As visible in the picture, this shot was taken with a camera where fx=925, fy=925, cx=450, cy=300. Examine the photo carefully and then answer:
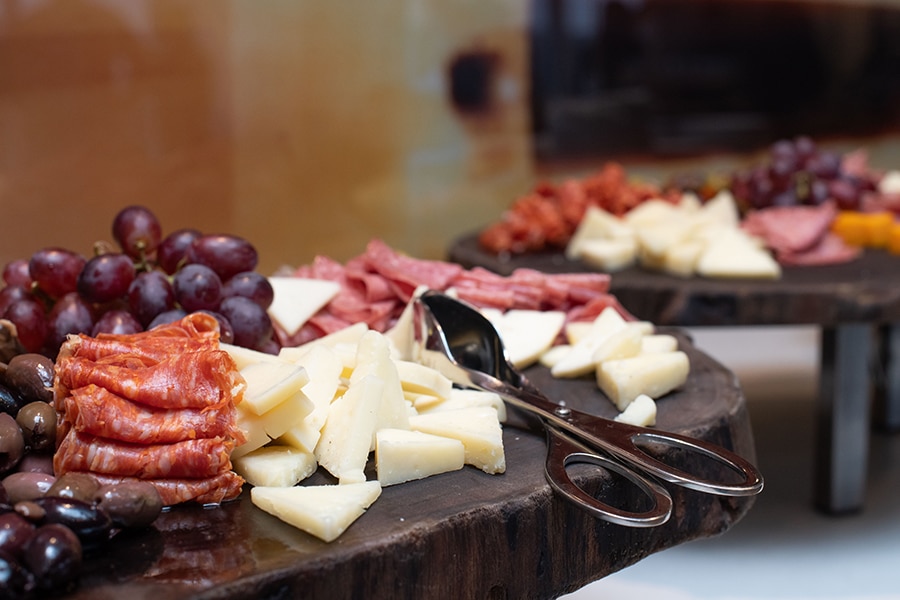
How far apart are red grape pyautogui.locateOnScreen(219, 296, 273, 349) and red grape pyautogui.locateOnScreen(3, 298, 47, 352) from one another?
22cm

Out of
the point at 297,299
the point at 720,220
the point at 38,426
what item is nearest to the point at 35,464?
the point at 38,426

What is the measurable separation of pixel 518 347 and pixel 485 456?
0.37m

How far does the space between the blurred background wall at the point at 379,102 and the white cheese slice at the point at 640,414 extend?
189 centimetres

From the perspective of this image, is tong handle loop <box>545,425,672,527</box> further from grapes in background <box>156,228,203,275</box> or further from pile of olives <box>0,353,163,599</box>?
grapes in background <box>156,228,203,275</box>

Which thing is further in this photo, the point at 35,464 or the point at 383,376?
the point at 383,376

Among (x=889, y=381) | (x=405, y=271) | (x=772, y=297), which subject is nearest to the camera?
(x=405, y=271)

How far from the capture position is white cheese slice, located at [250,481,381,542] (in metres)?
0.79

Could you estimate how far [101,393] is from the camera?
2.82 feet

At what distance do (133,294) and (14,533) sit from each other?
0.47 m

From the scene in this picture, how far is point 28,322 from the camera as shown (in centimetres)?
112

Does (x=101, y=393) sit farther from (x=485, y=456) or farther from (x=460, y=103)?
(x=460, y=103)

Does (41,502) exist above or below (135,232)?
below

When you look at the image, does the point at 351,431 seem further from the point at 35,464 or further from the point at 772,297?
the point at 772,297

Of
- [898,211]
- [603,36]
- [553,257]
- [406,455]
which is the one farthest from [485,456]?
[603,36]
